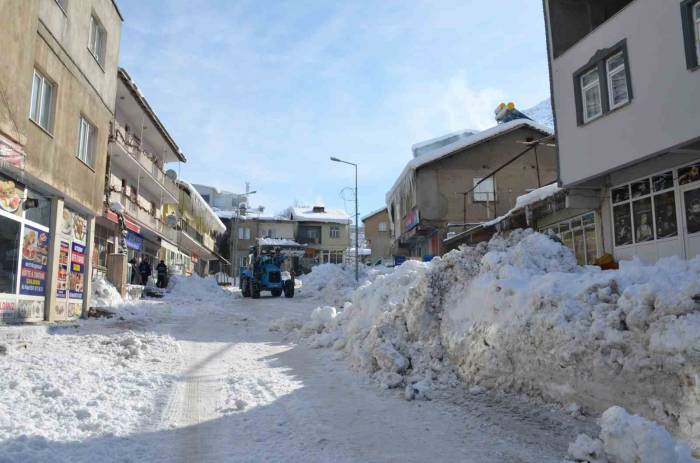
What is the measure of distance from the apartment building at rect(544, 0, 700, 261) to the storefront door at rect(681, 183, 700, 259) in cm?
2

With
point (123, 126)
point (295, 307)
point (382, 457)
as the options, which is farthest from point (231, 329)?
point (123, 126)

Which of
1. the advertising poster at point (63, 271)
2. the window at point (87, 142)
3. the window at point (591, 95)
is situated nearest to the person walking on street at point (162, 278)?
the window at point (87, 142)

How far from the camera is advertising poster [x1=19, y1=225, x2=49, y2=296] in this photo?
10.6 meters

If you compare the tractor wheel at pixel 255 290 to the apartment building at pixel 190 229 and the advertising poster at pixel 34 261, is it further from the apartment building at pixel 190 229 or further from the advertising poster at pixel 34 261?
the advertising poster at pixel 34 261

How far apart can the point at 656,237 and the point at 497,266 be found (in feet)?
21.5

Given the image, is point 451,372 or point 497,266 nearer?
point 451,372

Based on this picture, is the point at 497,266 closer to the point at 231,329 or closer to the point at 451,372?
the point at 451,372

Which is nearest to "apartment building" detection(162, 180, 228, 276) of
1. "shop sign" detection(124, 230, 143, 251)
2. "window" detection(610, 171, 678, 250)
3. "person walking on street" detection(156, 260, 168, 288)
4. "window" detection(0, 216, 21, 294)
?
"shop sign" detection(124, 230, 143, 251)

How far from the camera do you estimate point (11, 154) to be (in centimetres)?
915

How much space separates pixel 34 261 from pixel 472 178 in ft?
77.9

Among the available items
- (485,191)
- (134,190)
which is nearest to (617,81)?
(485,191)

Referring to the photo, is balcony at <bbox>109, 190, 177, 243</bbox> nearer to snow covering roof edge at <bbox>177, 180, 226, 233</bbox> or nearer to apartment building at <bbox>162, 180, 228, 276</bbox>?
apartment building at <bbox>162, 180, 228, 276</bbox>

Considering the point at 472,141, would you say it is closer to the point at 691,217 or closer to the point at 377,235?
the point at 691,217

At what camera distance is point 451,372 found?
7.13m
